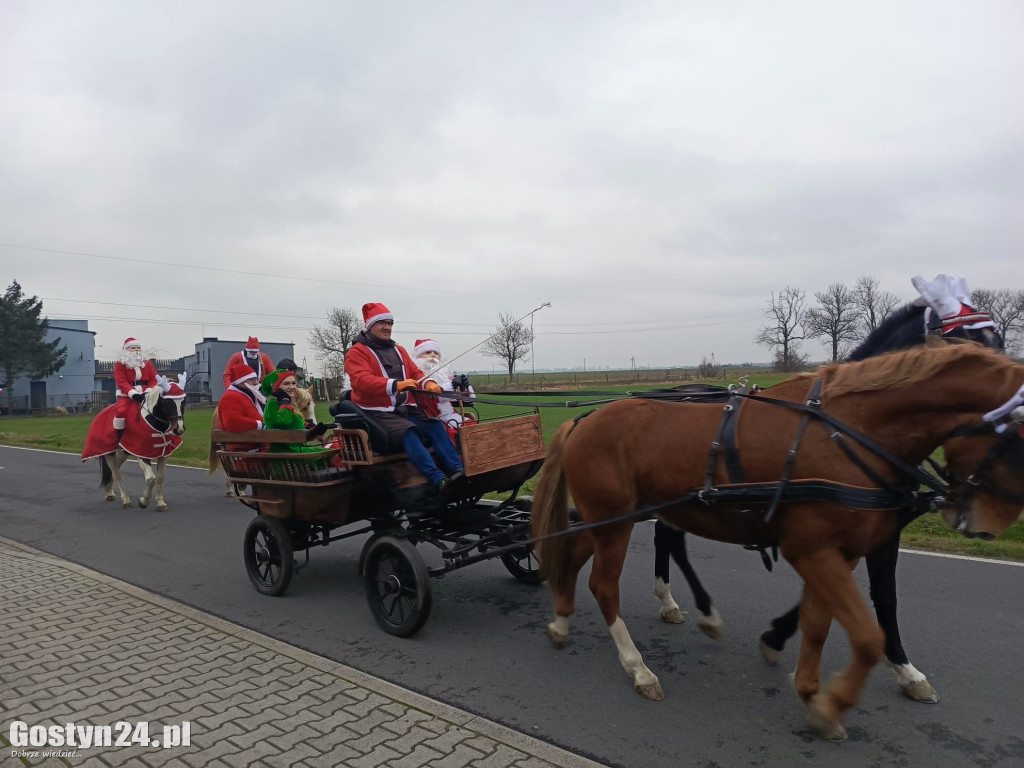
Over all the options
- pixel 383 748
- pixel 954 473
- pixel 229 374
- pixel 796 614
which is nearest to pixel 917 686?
pixel 796 614

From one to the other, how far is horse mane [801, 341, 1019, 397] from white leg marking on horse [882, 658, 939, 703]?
1.52m

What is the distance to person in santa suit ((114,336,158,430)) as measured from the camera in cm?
1038

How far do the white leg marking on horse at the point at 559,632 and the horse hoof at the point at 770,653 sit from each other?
1.16m

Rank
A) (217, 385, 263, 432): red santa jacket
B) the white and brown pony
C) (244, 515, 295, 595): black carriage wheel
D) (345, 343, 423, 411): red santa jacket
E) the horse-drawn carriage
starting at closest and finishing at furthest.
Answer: the horse-drawn carriage
(345, 343, 423, 411): red santa jacket
(244, 515, 295, 595): black carriage wheel
(217, 385, 263, 432): red santa jacket
the white and brown pony

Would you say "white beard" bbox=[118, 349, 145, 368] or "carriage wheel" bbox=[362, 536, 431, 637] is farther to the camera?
"white beard" bbox=[118, 349, 145, 368]

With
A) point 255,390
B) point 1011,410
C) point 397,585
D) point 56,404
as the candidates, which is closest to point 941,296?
point 1011,410

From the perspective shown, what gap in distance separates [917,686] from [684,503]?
4.78ft

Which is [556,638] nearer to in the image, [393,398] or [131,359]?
[393,398]

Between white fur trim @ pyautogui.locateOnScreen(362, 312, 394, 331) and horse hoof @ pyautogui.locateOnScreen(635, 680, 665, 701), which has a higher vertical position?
white fur trim @ pyautogui.locateOnScreen(362, 312, 394, 331)

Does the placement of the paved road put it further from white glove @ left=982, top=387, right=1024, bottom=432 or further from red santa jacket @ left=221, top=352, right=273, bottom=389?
red santa jacket @ left=221, top=352, right=273, bottom=389

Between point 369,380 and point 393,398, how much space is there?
0.70 ft

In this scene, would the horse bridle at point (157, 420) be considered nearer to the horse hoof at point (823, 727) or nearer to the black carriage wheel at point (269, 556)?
the black carriage wheel at point (269, 556)

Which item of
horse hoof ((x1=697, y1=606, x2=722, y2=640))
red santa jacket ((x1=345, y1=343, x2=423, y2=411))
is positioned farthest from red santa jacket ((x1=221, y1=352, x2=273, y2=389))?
horse hoof ((x1=697, y1=606, x2=722, y2=640))

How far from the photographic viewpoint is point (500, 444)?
493 cm
